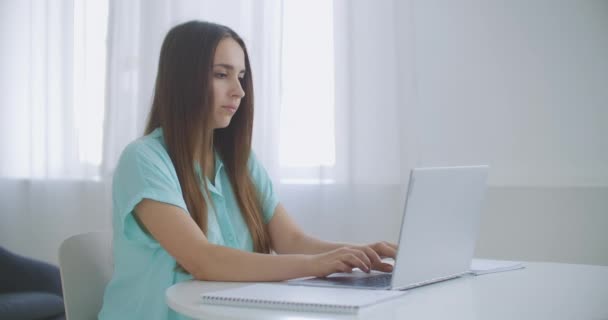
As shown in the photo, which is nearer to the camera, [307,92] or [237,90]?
[237,90]

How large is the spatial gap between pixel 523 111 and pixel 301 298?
6.32ft

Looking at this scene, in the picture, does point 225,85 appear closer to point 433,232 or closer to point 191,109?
point 191,109

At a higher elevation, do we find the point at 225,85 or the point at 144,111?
the point at 225,85

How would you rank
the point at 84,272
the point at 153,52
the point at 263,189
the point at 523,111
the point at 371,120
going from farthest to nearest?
the point at 153,52
the point at 371,120
the point at 523,111
the point at 263,189
the point at 84,272

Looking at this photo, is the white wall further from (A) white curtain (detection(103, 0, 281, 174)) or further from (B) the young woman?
(B) the young woman

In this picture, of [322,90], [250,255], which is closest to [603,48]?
[322,90]

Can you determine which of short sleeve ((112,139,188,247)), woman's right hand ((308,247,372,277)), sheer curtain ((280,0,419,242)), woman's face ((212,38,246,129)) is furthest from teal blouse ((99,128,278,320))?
sheer curtain ((280,0,419,242))

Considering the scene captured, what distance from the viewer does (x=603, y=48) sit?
8.77 feet

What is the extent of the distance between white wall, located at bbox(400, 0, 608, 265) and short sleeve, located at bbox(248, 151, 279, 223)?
1.14 meters

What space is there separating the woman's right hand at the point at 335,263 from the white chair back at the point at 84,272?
0.56 meters

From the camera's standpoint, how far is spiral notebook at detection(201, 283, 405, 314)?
1.03m

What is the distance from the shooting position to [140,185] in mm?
1490

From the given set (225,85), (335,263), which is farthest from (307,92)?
(335,263)

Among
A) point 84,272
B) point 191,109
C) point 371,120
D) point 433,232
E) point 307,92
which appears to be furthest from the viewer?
point 307,92
